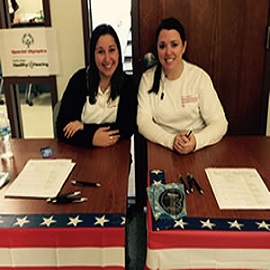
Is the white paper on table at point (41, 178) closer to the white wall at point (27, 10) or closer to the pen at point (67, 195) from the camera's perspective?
the pen at point (67, 195)

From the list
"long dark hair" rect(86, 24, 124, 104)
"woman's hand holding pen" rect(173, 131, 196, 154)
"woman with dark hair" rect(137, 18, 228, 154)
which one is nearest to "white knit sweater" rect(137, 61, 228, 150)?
"woman with dark hair" rect(137, 18, 228, 154)

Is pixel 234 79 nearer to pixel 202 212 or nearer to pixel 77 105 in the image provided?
pixel 77 105

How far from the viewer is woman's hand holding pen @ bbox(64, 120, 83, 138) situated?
1771mm

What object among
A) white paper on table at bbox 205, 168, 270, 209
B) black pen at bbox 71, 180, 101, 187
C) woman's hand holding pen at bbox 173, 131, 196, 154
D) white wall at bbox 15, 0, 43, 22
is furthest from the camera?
white wall at bbox 15, 0, 43, 22

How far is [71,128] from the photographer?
179cm

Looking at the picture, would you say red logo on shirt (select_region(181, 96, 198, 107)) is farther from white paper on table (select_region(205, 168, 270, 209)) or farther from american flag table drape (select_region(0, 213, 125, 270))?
american flag table drape (select_region(0, 213, 125, 270))

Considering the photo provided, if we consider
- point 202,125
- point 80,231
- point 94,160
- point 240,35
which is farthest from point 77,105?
point 240,35

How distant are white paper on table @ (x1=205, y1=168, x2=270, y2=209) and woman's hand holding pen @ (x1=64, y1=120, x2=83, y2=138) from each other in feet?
2.21

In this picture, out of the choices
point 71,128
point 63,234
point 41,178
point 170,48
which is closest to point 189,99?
point 170,48

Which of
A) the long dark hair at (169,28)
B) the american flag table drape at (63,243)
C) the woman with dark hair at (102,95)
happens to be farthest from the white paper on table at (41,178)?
the long dark hair at (169,28)

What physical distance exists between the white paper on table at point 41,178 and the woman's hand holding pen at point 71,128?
23cm

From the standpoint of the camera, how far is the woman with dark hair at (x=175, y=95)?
6.17 ft

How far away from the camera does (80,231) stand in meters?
1.09

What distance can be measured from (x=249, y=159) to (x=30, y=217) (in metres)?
0.92
